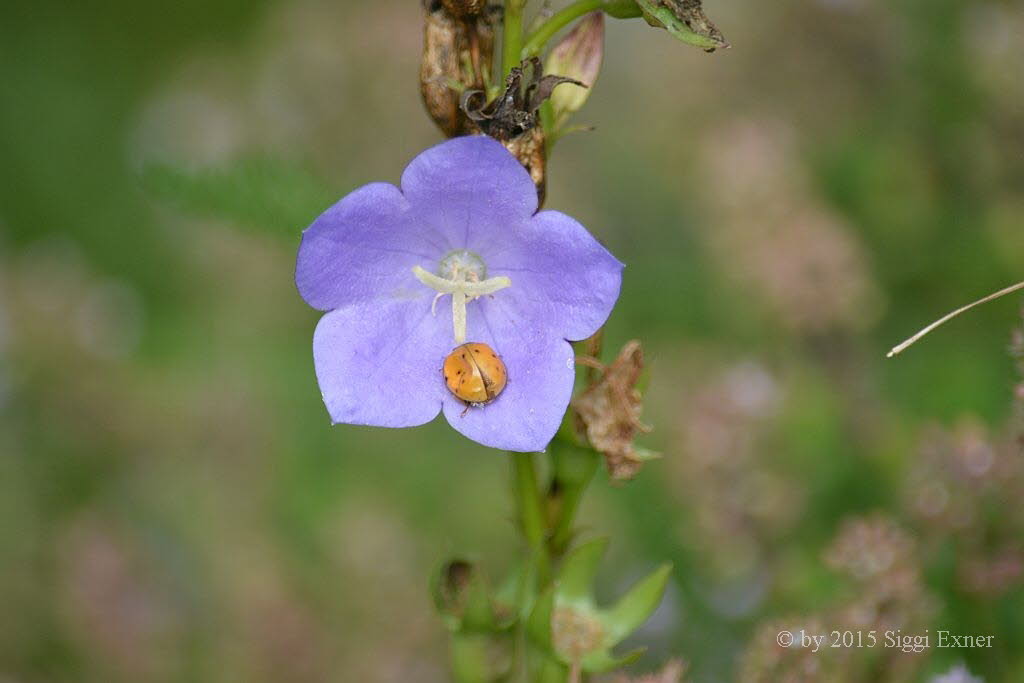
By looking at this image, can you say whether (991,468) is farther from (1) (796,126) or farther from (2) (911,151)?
(1) (796,126)

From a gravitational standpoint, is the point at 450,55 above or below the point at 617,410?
above

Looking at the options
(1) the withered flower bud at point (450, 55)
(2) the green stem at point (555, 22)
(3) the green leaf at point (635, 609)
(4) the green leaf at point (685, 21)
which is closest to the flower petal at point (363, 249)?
(1) the withered flower bud at point (450, 55)

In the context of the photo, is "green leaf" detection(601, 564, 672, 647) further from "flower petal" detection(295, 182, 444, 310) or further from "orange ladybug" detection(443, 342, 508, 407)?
"flower petal" detection(295, 182, 444, 310)

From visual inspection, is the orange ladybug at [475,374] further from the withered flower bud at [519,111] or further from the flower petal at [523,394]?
the withered flower bud at [519,111]

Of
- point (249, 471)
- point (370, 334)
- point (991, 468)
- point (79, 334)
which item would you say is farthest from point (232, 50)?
point (991, 468)

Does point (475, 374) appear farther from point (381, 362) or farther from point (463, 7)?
point (463, 7)

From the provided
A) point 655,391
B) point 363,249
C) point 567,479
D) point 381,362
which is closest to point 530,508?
point 567,479

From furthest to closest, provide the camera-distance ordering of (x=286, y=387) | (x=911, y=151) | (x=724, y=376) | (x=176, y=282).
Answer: (x=176, y=282), (x=286, y=387), (x=911, y=151), (x=724, y=376)
